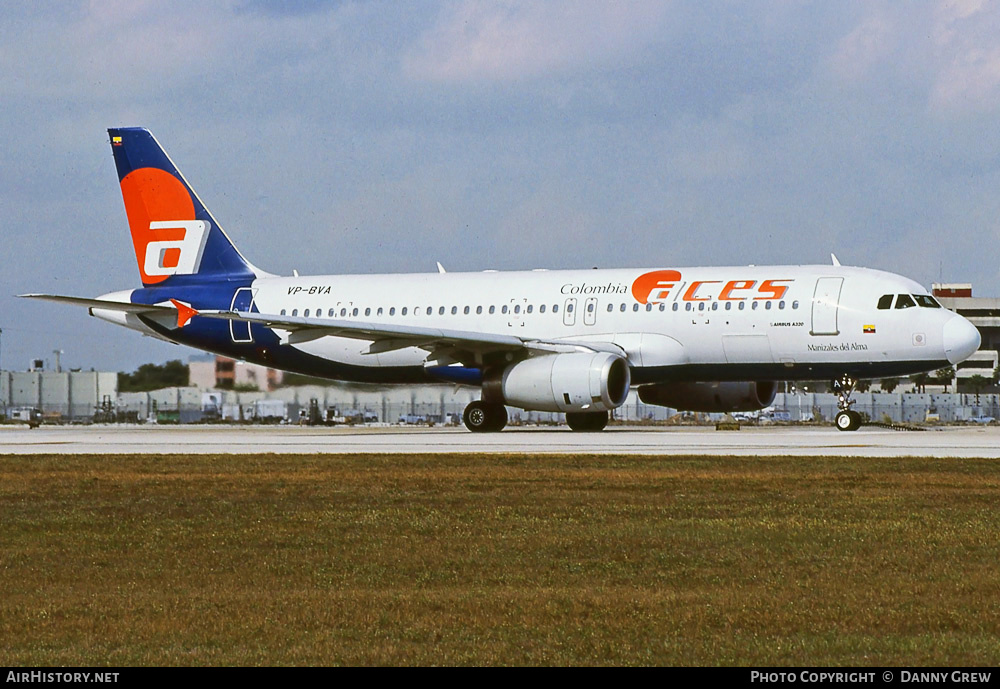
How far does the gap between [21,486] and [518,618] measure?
11193 mm

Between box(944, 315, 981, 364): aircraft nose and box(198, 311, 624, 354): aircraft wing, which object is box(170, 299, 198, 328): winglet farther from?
box(944, 315, 981, 364): aircraft nose

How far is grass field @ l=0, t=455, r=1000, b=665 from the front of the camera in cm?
834

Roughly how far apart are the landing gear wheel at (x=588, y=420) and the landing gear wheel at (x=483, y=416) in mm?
2218

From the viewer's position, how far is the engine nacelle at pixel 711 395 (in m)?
37.8

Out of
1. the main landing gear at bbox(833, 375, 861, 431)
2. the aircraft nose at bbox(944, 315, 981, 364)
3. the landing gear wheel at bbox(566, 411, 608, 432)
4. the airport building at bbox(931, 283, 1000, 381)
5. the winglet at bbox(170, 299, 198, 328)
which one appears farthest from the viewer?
the airport building at bbox(931, 283, 1000, 381)

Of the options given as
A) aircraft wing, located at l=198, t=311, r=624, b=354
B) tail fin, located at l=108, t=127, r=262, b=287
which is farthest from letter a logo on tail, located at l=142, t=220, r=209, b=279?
aircraft wing, located at l=198, t=311, r=624, b=354

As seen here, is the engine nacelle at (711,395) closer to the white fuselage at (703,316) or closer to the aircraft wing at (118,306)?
the white fuselage at (703,316)

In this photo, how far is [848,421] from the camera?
116ft

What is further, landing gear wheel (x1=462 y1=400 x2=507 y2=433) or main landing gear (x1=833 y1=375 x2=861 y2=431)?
landing gear wheel (x1=462 y1=400 x2=507 y2=433)

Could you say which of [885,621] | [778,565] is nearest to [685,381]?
[778,565]

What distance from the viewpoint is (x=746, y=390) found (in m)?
37.8

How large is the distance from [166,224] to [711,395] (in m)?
16.6

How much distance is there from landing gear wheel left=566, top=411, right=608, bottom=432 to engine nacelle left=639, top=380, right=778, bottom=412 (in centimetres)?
123

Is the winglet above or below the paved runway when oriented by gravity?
above
